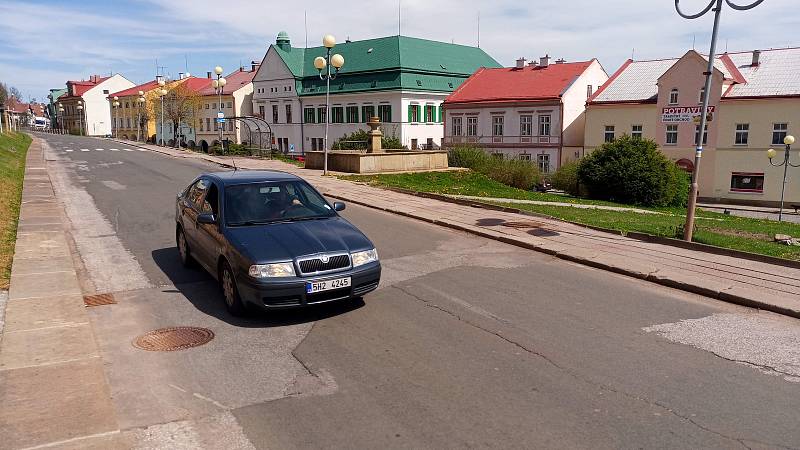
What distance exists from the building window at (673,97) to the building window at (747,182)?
7061 mm

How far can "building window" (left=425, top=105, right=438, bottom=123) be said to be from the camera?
61.0m

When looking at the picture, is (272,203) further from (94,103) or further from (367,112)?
(94,103)

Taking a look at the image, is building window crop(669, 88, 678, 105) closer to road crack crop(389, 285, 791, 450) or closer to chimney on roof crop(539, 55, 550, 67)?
chimney on roof crop(539, 55, 550, 67)

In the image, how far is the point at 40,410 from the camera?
4746 mm

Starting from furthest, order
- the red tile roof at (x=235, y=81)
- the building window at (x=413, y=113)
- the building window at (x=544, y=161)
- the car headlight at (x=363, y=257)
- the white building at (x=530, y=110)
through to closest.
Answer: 1. the red tile roof at (x=235, y=81)
2. the building window at (x=413, y=113)
3. the building window at (x=544, y=161)
4. the white building at (x=530, y=110)
5. the car headlight at (x=363, y=257)

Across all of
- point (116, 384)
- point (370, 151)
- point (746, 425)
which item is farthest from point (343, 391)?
point (370, 151)

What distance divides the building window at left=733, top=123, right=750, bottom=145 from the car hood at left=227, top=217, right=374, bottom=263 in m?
45.5

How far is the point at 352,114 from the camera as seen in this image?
63.8 m

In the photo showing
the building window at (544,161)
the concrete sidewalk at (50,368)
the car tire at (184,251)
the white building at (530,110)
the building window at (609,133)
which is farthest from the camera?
the building window at (544,161)

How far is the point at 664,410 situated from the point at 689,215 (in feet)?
25.1

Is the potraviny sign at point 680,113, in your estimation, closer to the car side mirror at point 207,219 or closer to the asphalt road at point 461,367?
the asphalt road at point 461,367

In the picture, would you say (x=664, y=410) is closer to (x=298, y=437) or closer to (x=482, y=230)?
(x=298, y=437)

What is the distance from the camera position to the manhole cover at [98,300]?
7856 mm

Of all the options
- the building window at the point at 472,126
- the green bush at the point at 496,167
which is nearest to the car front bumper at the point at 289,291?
the green bush at the point at 496,167
